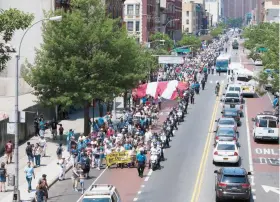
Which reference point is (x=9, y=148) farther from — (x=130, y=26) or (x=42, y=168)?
(x=130, y=26)

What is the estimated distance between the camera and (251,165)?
1518 inches

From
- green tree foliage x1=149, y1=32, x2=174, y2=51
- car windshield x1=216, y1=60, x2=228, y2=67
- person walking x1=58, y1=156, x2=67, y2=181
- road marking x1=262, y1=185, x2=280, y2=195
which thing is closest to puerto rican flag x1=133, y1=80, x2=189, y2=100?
person walking x1=58, y1=156, x2=67, y2=181

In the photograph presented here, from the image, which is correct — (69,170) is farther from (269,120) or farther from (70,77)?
(269,120)

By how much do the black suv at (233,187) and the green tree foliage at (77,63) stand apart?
18173mm

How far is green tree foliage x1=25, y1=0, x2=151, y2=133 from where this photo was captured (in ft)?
148

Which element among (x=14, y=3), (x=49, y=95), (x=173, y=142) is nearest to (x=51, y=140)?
(x=49, y=95)

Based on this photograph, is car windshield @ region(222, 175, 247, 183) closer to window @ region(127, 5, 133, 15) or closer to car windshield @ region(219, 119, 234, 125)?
car windshield @ region(219, 119, 234, 125)

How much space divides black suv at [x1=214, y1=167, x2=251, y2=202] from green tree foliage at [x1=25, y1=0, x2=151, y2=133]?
18.2m

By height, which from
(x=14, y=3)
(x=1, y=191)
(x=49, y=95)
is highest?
(x=14, y=3)

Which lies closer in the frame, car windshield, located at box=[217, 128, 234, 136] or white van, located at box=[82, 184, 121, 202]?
white van, located at box=[82, 184, 121, 202]

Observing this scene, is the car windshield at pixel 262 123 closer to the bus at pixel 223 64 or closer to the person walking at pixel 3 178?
the person walking at pixel 3 178

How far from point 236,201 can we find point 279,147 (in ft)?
53.9

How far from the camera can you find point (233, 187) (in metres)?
28.7

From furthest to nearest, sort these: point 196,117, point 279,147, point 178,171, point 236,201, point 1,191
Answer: point 196,117, point 279,147, point 178,171, point 1,191, point 236,201
